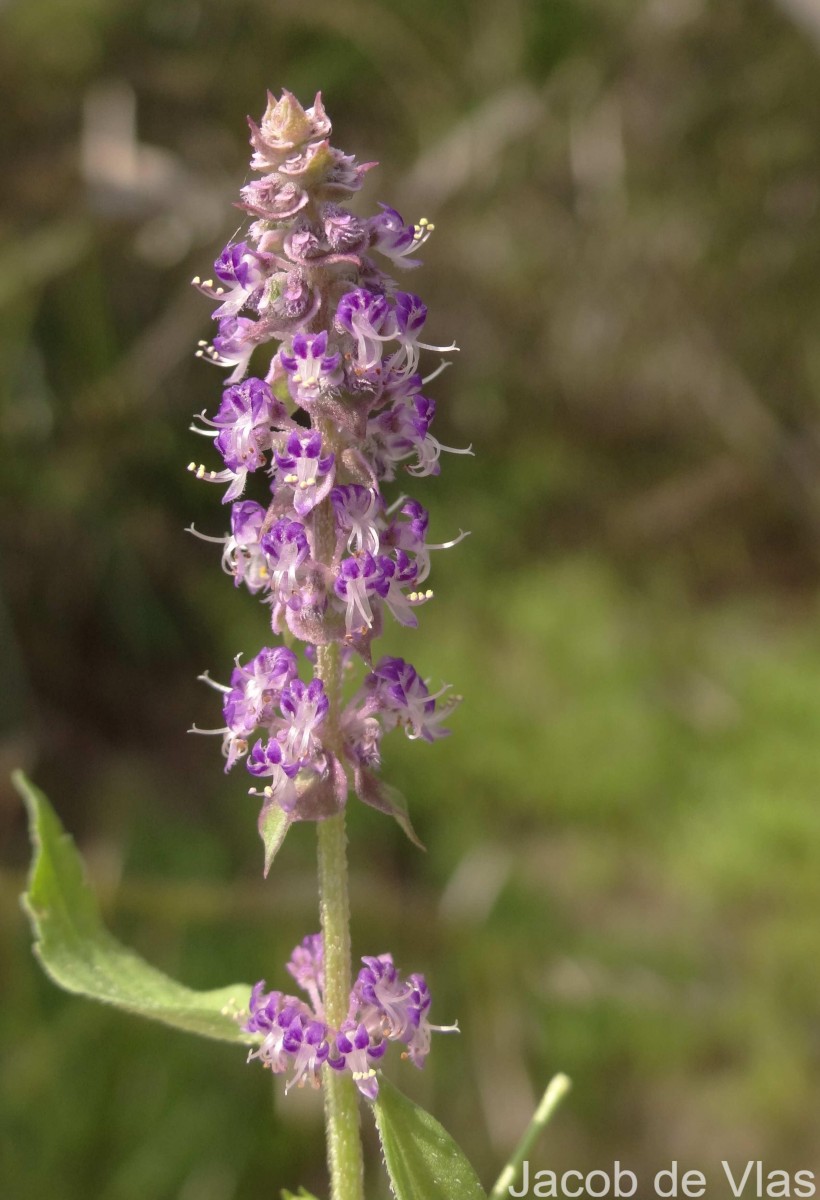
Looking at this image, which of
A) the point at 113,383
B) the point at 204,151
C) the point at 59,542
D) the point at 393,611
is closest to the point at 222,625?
the point at 59,542

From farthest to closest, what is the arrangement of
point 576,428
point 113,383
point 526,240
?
point 576,428
point 526,240
point 113,383

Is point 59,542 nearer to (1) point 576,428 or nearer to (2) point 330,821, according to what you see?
(1) point 576,428

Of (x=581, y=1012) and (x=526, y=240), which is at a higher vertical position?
(x=526, y=240)

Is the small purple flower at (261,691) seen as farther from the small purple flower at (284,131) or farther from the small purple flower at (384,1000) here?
the small purple flower at (284,131)

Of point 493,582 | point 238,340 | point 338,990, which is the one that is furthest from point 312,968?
point 493,582

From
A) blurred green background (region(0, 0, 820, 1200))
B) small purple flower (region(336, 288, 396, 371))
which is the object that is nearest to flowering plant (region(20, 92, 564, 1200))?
small purple flower (region(336, 288, 396, 371))

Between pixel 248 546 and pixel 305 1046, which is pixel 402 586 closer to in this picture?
pixel 248 546
